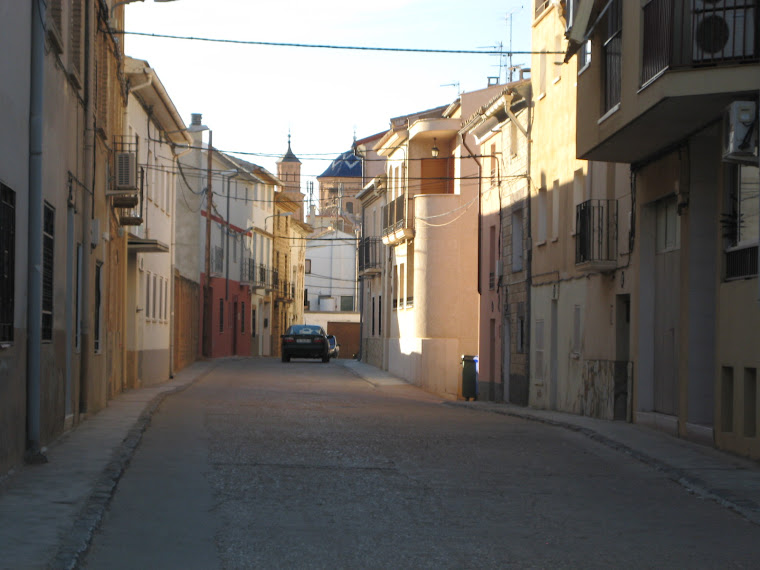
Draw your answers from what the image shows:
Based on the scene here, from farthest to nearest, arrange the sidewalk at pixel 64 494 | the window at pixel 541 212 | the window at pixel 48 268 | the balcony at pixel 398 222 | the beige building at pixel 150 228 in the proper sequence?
the balcony at pixel 398 222 < the beige building at pixel 150 228 < the window at pixel 541 212 < the window at pixel 48 268 < the sidewalk at pixel 64 494

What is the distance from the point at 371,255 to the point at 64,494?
140ft

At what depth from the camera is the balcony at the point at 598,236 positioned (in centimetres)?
2127

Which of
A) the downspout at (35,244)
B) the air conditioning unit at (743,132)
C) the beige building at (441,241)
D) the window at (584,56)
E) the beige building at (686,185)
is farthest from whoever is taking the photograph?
the beige building at (441,241)

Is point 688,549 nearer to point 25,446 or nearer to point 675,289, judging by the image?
point 25,446

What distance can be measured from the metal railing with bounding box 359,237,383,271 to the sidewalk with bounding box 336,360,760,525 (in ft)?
101

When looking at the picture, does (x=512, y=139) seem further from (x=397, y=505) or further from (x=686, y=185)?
(x=397, y=505)

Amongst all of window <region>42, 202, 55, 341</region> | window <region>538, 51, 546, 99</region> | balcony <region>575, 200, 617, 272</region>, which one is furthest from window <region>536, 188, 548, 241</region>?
window <region>42, 202, 55, 341</region>

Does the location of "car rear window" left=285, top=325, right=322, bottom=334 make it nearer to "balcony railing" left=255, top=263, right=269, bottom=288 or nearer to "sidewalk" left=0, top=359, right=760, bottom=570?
"balcony railing" left=255, top=263, right=269, bottom=288

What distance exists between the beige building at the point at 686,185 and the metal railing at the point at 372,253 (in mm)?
31490

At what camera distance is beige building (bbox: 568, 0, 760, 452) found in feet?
46.5

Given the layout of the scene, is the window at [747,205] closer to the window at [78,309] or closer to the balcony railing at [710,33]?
the balcony railing at [710,33]

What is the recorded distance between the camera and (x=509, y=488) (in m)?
11.5

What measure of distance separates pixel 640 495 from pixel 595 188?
12.1m

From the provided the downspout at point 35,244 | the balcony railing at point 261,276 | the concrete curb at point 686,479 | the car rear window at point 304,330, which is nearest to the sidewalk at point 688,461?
the concrete curb at point 686,479
